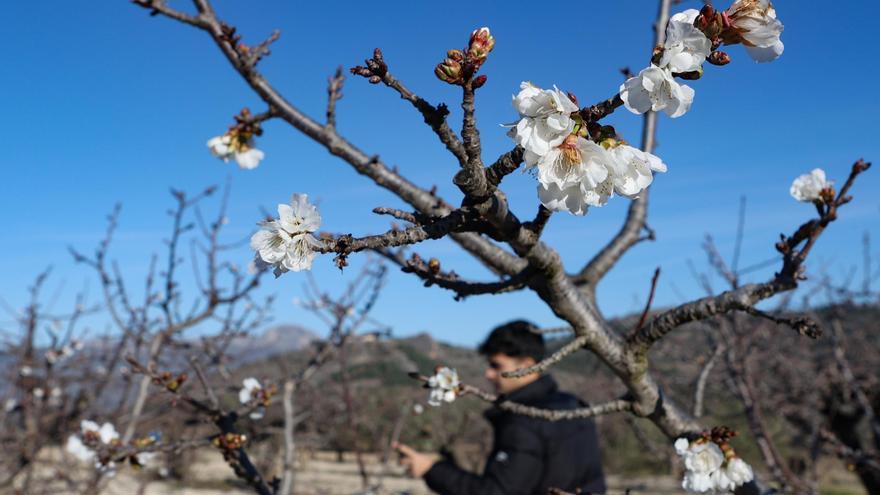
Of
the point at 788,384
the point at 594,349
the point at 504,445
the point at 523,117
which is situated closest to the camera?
the point at 523,117

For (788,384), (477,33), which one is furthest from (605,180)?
(788,384)

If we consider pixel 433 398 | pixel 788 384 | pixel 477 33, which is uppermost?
pixel 788 384

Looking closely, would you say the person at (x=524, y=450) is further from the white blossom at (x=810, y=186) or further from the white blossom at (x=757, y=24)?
the white blossom at (x=757, y=24)

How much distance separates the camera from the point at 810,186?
1760 mm

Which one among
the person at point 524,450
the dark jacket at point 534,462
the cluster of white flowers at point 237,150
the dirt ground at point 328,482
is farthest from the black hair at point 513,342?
the dirt ground at point 328,482

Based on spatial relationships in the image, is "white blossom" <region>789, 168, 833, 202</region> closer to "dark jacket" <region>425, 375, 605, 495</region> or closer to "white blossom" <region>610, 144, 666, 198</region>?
"white blossom" <region>610, 144, 666, 198</region>

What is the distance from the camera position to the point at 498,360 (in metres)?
3.30

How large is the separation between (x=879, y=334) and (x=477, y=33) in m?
11.8

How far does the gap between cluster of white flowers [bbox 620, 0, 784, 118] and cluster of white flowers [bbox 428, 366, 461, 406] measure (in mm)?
1308

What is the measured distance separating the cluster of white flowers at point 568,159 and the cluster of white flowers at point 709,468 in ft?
2.44

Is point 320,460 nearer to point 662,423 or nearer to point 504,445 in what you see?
point 504,445

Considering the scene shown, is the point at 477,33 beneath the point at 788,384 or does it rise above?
beneath

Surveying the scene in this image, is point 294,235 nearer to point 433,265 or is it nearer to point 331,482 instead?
point 433,265

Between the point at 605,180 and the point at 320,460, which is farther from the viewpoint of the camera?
the point at 320,460
